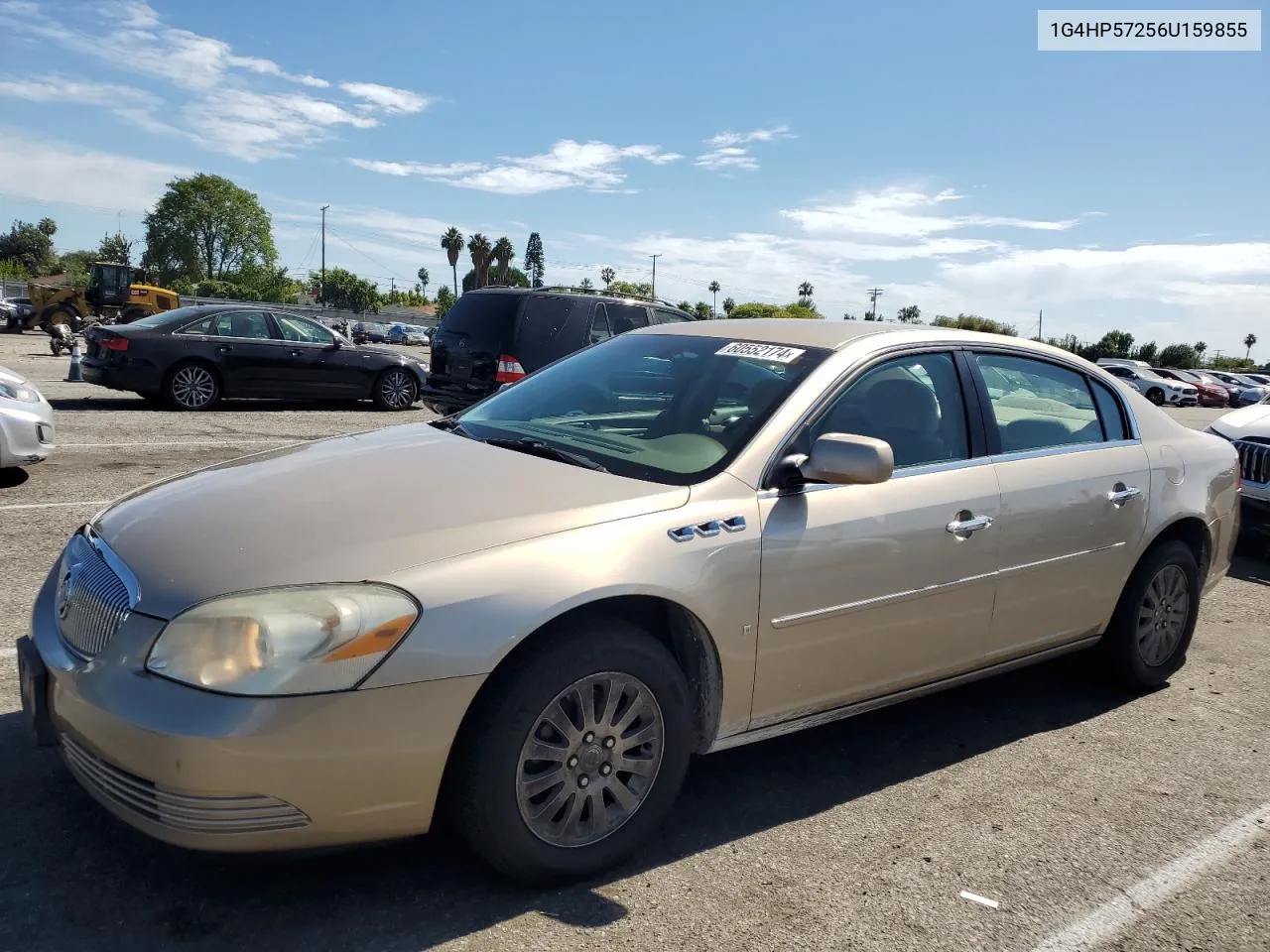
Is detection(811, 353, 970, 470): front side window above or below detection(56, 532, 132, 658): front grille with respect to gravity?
above

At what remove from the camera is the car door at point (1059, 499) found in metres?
3.82

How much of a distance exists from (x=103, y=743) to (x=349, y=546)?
2.37ft

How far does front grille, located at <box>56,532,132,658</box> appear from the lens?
2.52 metres

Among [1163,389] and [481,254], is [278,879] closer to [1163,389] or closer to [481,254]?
[1163,389]

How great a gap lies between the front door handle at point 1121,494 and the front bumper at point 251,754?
294 cm

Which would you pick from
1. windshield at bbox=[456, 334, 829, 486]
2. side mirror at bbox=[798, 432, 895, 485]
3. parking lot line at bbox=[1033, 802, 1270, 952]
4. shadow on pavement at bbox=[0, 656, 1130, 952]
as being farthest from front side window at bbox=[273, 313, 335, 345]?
parking lot line at bbox=[1033, 802, 1270, 952]

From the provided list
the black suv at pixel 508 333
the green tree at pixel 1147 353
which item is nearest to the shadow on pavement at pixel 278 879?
the black suv at pixel 508 333

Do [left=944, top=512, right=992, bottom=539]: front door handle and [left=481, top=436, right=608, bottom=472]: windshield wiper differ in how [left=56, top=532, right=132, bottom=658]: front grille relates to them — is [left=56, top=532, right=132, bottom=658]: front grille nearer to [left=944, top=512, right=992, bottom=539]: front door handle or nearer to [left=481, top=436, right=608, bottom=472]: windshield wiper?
[left=481, top=436, right=608, bottom=472]: windshield wiper

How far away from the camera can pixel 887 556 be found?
3338 mm

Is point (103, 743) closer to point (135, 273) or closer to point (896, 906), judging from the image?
point (896, 906)

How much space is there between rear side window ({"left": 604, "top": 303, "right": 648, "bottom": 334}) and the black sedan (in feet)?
17.2

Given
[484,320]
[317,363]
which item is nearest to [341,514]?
[484,320]

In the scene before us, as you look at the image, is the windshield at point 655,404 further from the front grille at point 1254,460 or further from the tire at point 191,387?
the tire at point 191,387

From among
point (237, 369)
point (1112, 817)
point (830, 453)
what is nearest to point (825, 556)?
point (830, 453)
